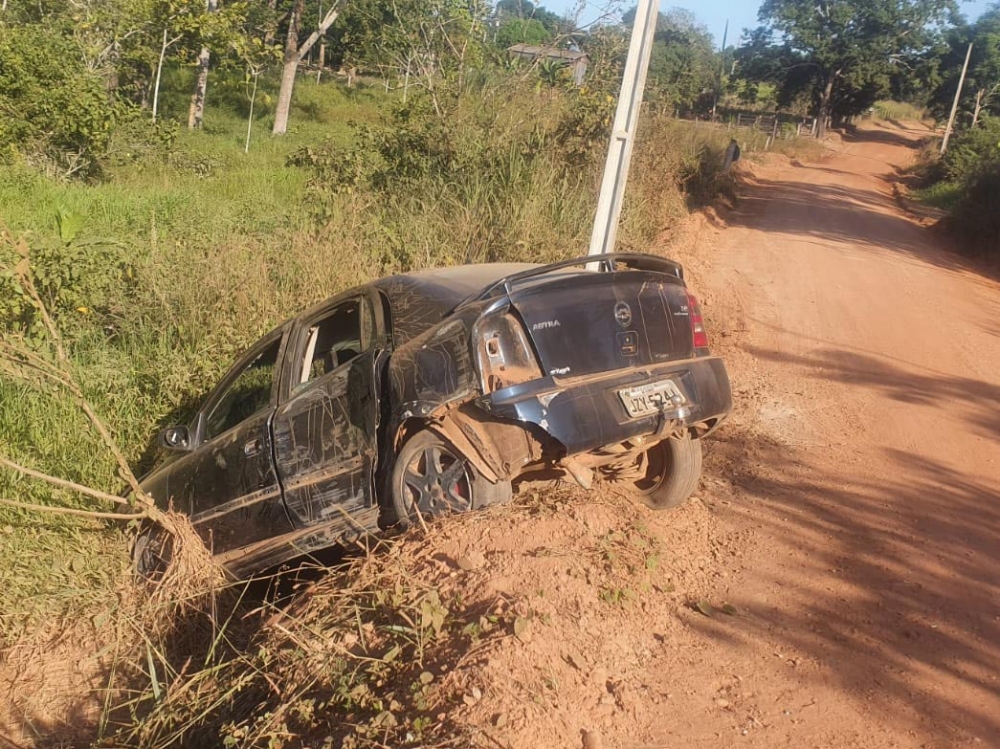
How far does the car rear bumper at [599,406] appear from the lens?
3.70 metres

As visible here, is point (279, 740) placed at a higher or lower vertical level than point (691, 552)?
lower

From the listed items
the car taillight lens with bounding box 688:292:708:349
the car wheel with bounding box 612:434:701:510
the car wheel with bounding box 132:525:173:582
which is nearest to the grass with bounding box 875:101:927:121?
the car taillight lens with bounding box 688:292:708:349

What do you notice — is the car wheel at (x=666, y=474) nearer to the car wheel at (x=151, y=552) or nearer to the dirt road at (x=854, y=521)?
the dirt road at (x=854, y=521)

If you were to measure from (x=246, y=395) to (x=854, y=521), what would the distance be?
3766 millimetres

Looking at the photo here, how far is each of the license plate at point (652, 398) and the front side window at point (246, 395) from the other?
2213mm

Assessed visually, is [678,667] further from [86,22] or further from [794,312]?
[86,22]

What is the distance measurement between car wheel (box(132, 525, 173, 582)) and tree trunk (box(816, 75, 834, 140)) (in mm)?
47486

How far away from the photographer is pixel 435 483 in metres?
4.02

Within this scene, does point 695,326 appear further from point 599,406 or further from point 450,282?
point 450,282

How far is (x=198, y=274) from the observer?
25.5ft

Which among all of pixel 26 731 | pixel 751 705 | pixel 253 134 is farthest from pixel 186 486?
pixel 253 134

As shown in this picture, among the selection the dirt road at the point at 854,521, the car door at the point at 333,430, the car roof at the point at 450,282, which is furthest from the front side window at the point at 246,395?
the dirt road at the point at 854,521

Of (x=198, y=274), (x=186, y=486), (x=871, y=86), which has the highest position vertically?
(x=871, y=86)

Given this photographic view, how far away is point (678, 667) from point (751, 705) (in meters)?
0.34
